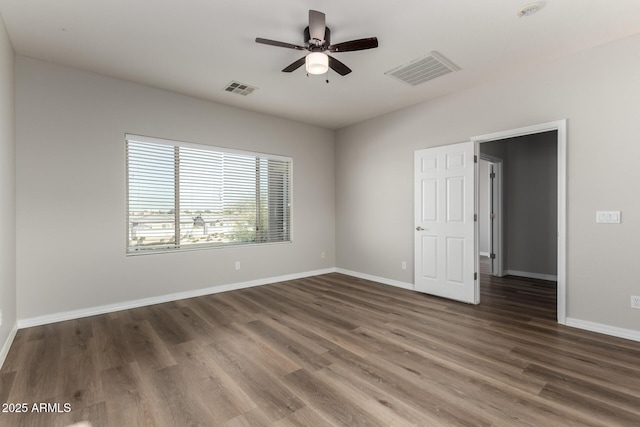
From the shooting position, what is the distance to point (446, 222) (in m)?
4.37

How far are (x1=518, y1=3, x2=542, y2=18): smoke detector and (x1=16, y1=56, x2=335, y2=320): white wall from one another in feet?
12.8

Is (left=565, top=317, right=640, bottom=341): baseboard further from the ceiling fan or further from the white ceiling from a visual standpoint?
the ceiling fan

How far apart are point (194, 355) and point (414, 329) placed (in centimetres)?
218

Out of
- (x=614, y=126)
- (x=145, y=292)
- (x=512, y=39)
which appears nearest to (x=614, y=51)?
(x=614, y=126)

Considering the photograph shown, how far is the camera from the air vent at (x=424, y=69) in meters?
3.37

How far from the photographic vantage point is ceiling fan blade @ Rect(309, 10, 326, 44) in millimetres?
2357

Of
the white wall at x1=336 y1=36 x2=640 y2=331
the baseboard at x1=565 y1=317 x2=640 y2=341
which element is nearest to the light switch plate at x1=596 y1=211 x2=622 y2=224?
the white wall at x1=336 y1=36 x2=640 y2=331

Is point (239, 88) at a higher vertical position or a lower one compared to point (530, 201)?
higher

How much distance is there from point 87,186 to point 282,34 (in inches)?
116

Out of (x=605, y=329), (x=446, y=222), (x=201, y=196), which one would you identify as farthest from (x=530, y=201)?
(x=201, y=196)

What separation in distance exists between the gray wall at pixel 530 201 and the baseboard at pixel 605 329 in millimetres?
2657

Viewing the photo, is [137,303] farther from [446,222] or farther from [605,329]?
[605,329]

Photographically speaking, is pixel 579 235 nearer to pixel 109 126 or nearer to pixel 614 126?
pixel 614 126

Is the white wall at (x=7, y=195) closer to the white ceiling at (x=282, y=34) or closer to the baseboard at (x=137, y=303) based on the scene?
the baseboard at (x=137, y=303)
